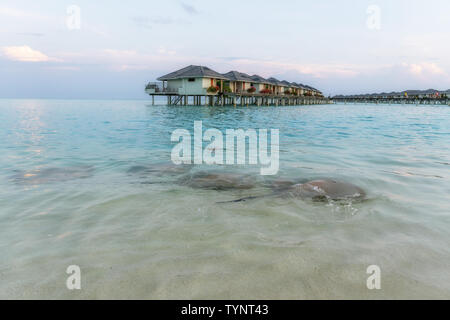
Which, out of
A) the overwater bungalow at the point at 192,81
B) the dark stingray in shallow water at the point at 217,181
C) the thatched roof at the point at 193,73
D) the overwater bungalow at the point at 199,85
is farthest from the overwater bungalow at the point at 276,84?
the dark stingray in shallow water at the point at 217,181

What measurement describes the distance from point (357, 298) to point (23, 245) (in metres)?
3.45

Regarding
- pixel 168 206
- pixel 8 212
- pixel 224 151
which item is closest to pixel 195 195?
pixel 168 206

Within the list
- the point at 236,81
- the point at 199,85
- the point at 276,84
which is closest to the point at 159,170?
the point at 199,85

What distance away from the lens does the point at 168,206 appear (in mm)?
4352

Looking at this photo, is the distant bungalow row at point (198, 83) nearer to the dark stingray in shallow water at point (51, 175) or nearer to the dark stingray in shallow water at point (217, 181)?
the dark stingray in shallow water at point (51, 175)

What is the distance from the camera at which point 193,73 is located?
36.6m

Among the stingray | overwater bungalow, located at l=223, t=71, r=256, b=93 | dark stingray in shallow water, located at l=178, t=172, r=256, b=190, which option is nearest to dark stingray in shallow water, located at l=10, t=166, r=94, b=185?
dark stingray in shallow water, located at l=178, t=172, r=256, b=190

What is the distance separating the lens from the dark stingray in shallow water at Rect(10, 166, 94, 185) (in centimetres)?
583

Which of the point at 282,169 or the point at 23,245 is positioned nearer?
the point at 23,245

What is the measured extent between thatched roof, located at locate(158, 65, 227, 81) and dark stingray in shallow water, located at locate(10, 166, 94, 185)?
3028 centimetres

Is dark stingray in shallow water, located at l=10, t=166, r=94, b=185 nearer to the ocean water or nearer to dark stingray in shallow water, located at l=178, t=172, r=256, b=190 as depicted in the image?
the ocean water

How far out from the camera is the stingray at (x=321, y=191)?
468cm
